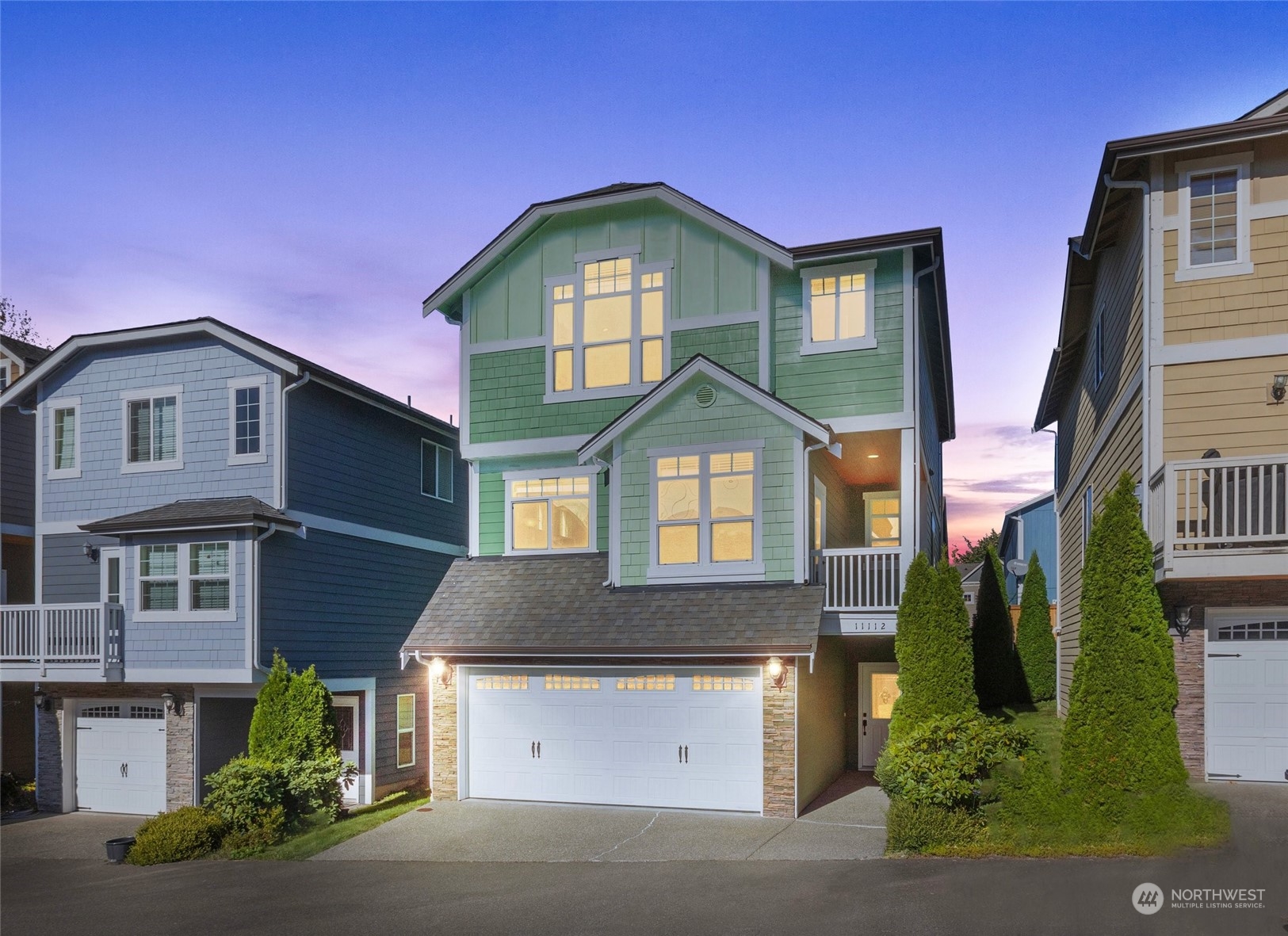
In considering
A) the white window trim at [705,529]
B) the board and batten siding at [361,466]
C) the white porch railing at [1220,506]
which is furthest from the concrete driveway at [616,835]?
the board and batten siding at [361,466]

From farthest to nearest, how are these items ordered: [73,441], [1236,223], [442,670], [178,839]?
1. [73,441]
2. [442,670]
3. [178,839]
4. [1236,223]

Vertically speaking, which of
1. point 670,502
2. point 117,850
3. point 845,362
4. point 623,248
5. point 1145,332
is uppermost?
point 623,248

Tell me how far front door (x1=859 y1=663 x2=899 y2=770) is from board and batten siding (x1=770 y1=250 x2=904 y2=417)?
19.9 feet

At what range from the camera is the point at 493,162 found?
19062mm

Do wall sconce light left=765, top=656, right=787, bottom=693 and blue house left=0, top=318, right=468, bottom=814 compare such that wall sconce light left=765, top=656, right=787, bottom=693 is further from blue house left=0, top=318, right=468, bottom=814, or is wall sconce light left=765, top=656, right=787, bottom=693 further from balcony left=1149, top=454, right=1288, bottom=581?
blue house left=0, top=318, right=468, bottom=814

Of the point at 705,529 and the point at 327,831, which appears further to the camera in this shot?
the point at 705,529

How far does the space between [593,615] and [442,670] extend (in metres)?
3.04

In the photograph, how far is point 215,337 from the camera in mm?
19938

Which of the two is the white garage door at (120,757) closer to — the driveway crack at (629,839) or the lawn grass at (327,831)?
the lawn grass at (327,831)

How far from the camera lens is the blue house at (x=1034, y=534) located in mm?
38719

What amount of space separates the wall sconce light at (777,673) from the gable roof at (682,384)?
3731mm

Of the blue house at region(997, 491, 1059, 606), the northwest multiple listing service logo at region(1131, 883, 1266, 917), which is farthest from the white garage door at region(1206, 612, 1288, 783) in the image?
the blue house at region(997, 491, 1059, 606)

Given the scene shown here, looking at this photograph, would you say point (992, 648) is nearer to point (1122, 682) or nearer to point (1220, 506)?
point (1220, 506)

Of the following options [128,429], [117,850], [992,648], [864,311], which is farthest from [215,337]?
[992,648]
